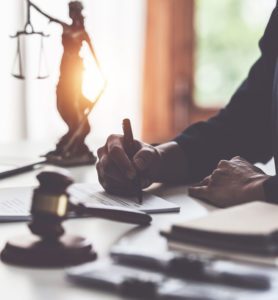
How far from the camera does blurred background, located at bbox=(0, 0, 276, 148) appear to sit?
3.44 m

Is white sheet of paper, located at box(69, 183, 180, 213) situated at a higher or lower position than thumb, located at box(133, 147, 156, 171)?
lower

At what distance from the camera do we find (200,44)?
396 cm

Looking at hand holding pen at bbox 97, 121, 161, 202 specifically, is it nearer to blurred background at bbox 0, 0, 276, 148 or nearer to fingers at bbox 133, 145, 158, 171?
fingers at bbox 133, 145, 158, 171

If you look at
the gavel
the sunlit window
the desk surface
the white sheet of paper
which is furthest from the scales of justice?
the sunlit window

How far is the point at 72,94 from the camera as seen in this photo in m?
1.79

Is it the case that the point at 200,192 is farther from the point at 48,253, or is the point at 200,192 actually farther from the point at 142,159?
the point at 48,253

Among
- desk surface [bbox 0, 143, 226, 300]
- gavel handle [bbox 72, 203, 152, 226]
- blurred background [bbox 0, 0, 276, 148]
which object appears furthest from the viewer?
blurred background [bbox 0, 0, 276, 148]

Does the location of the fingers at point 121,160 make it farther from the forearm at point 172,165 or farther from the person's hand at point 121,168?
the forearm at point 172,165

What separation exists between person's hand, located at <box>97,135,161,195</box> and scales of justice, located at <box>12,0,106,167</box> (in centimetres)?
33

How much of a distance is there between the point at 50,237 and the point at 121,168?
19.3 inches

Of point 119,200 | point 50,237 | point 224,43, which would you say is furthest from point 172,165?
point 224,43

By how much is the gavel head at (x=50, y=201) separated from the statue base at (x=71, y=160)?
88 cm

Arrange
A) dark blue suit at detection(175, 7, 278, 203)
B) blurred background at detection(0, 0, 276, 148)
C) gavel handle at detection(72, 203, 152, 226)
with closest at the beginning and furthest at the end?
gavel handle at detection(72, 203, 152, 226), dark blue suit at detection(175, 7, 278, 203), blurred background at detection(0, 0, 276, 148)

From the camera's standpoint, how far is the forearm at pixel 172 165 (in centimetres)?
153
